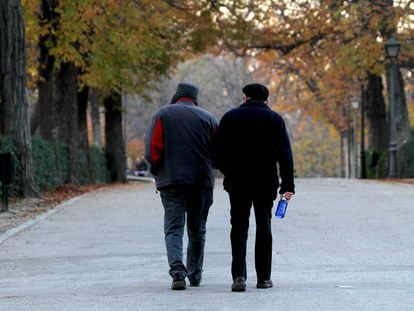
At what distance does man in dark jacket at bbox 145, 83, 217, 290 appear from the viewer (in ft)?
34.3

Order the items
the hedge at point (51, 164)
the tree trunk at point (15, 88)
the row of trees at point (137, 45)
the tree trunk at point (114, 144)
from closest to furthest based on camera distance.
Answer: the hedge at point (51, 164)
the tree trunk at point (15, 88)
the row of trees at point (137, 45)
the tree trunk at point (114, 144)

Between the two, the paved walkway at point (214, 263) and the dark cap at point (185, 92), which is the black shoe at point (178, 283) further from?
the dark cap at point (185, 92)

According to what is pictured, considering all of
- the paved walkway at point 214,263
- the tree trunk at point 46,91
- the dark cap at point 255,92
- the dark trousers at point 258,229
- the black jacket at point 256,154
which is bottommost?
the paved walkway at point 214,263

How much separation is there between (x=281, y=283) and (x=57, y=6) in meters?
20.6

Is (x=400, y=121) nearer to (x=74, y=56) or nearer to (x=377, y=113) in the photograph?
(x=377, y=113)

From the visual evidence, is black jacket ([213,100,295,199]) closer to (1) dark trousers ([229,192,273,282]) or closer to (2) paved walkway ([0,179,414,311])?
(1) dark trousers ([229,192,273,282])

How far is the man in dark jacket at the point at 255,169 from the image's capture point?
33.1 ft

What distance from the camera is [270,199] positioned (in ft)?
33.2

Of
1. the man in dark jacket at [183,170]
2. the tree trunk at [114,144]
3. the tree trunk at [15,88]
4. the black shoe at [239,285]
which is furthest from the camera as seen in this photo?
the tree trunk at [114,144]

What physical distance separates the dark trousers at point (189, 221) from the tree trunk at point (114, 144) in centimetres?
3595

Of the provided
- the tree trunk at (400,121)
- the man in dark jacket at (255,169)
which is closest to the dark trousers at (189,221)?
the man in dark jacket at (255,169)

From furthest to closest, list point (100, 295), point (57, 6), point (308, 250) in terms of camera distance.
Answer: point (57, 6) < point (308, 250) < point (100, 295)

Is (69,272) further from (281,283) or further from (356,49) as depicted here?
(356,49)

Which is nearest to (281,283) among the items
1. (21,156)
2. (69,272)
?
(69,272)
